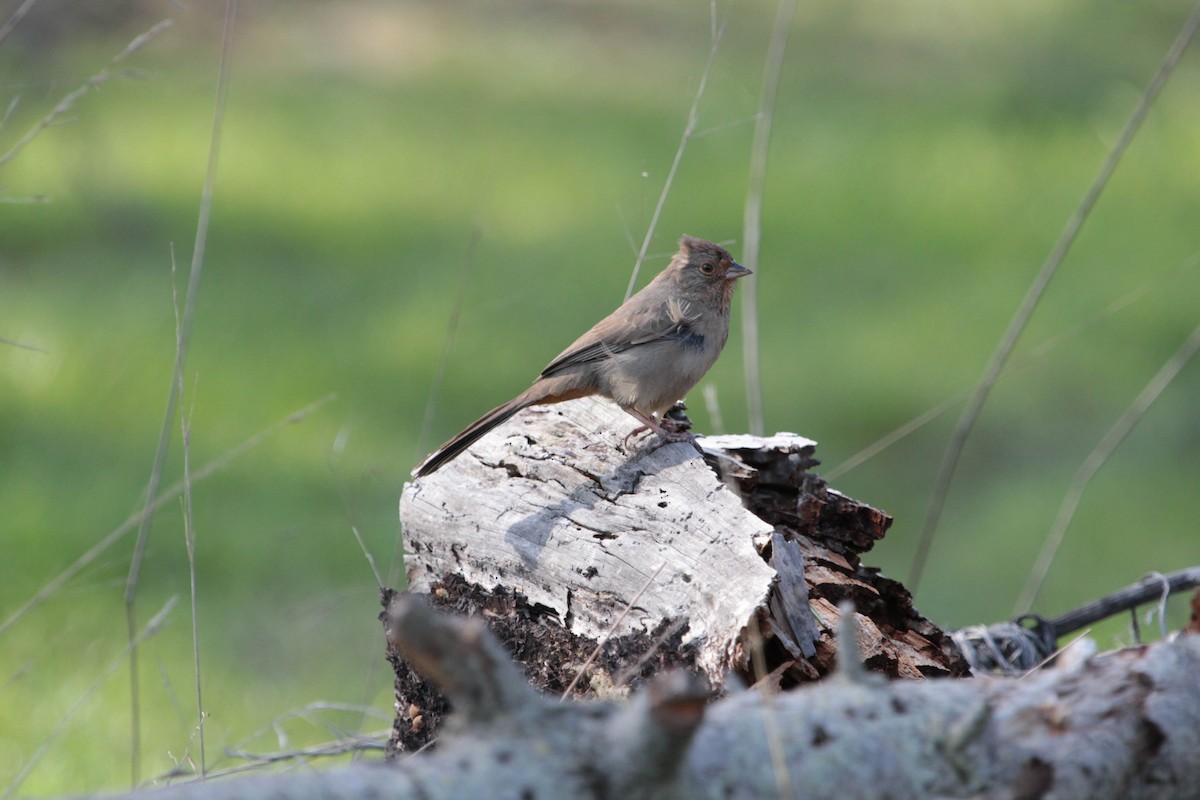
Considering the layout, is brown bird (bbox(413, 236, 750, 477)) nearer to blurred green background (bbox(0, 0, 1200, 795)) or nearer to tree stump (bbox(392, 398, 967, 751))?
tree stump (bbox(392, 398, 967, 751))

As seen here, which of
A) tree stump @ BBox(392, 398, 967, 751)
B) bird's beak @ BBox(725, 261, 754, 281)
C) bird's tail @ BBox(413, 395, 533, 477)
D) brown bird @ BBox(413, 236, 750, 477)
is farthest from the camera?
bird's beak @ BBox(725, 261, 754, 281)

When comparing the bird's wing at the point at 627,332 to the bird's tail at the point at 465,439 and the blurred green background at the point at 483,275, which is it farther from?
the blurred green background at the point at 483,275

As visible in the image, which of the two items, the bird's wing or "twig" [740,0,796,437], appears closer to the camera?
"twig" [740,0,796,437]

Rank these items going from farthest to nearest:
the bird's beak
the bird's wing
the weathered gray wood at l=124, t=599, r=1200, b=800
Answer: the bird's beak, the bird's wing, the weathered gray wood at l=124, t=599, r=1200, b=800

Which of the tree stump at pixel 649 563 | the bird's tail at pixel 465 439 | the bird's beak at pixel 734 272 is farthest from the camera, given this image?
the bird's beak at pixel 734 272

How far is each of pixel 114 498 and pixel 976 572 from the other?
477cm

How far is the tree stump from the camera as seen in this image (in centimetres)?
274

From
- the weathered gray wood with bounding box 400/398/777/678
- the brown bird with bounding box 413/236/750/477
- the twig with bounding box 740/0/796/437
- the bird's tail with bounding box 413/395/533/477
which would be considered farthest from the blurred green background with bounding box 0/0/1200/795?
the weathered gray wood with bounding box 400/398/777/678

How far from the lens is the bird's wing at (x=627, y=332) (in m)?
4.38

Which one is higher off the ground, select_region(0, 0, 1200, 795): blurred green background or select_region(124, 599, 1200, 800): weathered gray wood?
select_region(0, 0, 1200, 795): blurred green background

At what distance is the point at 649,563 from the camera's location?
302 cm

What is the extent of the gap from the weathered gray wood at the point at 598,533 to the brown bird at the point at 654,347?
300 millimetres

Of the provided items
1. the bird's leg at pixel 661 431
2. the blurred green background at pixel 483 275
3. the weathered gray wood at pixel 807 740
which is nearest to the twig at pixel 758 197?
the bird's leg at pixel 661 431

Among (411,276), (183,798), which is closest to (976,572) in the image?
(411,276)
